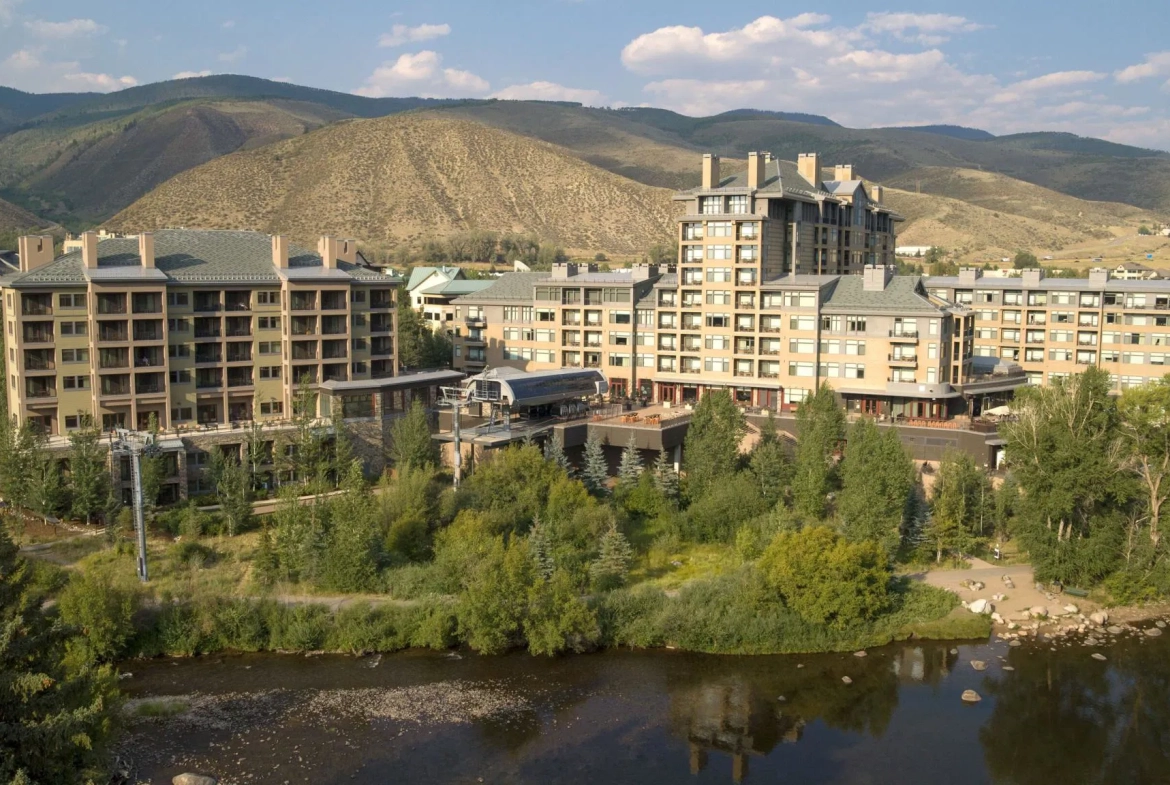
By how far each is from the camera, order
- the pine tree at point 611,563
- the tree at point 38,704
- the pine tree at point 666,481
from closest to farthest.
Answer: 1. the tree at point 38,704
2. the pine tree at point 611,563
3. the pine tree at point 666,481

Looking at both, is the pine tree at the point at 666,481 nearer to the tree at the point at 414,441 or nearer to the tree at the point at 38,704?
the tree at the point at 414,441

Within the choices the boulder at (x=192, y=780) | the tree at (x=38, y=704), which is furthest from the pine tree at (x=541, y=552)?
the tree at (x=38, y=704)

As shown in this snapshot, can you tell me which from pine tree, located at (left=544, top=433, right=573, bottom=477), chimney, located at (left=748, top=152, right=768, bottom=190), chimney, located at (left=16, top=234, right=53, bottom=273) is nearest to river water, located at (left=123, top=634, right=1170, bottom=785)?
pine tree, located at (left=544, top=433, right=573, bottom=477)

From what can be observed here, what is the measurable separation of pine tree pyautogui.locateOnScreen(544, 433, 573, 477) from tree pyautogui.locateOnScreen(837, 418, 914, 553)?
45.4 ft

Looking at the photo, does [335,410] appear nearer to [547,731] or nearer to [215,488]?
[215,488]

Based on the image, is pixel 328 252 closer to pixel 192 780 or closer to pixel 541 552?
pixel 541 552

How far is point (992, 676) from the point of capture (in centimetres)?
4009

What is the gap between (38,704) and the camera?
23016mm

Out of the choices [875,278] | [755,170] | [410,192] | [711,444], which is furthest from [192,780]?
[410,192]

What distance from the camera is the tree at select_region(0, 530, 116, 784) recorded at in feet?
72.4

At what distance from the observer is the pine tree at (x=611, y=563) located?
150ft

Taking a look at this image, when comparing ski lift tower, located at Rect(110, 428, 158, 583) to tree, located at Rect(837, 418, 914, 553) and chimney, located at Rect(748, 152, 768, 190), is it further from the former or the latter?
chimney, located at Rect(748, 152, 768, 190)

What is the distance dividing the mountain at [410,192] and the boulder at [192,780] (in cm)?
11227

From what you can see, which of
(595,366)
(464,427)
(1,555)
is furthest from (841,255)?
(1,555)
